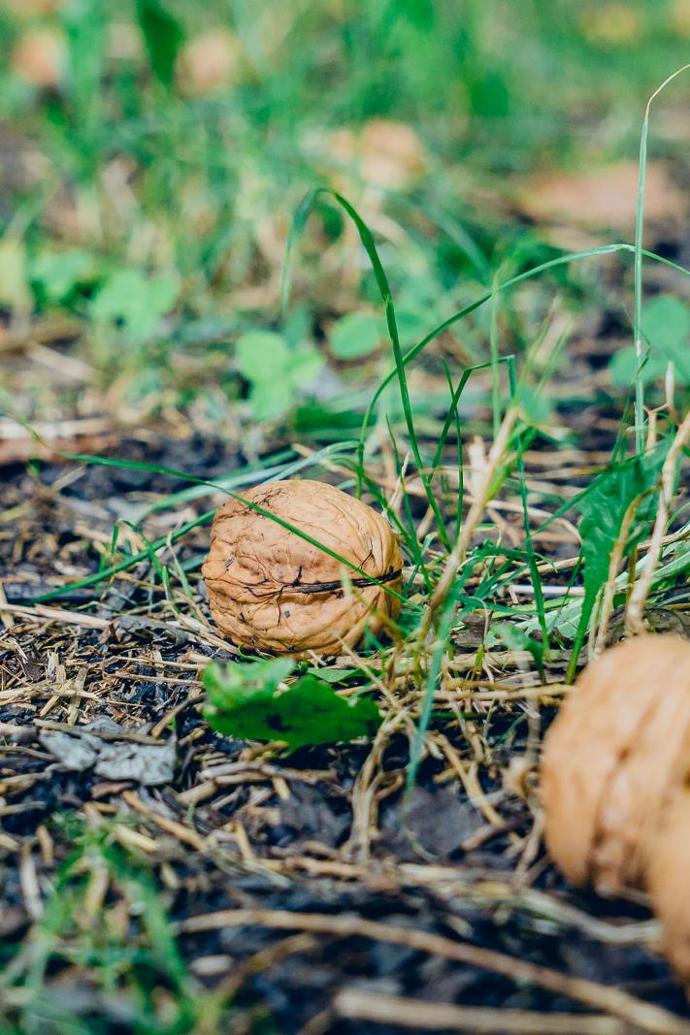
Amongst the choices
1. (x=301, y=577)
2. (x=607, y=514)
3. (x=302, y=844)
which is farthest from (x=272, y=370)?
(x=302, y=844)

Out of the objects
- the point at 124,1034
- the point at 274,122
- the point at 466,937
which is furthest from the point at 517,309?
the point at 124,1034

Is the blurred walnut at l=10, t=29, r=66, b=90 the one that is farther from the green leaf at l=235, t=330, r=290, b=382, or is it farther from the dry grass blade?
the dry grass blade

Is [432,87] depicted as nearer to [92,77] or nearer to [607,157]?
[607,157]

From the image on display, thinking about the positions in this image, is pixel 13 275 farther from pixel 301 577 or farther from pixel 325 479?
pixel 301 577

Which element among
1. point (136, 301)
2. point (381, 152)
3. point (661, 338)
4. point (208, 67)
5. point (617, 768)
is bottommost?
point (617, 768)

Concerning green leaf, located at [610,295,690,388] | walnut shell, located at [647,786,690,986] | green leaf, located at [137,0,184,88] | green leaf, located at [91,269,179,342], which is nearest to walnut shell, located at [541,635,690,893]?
walnut shell, located at [647,786,690,986]

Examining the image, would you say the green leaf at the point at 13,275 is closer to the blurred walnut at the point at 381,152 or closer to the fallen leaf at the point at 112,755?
the blurred walnut at the point at 381,152
